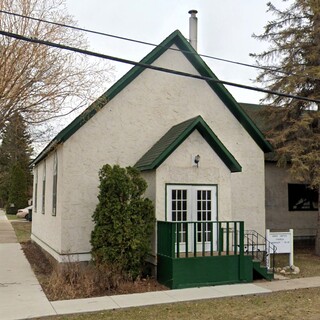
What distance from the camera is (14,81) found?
10.9 metres

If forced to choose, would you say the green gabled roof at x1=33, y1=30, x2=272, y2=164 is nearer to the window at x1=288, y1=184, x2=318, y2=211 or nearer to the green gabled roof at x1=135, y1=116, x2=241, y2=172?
the green gabled roof at x1=135, y1=116, x2=241, y2=172

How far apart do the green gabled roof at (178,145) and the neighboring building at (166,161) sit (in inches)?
1.2

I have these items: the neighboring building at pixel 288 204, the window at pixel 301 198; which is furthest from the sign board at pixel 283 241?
the window at pixel 301 198

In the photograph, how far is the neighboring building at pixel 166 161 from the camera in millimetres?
10758

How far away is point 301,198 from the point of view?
1820 centimetres

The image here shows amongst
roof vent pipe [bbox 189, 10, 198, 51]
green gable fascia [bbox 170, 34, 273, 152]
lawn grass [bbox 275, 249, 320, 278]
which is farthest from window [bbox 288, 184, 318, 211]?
roof vent pipe [bbox 189, 10, 198, 51]

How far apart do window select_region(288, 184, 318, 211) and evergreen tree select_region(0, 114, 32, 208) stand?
11.5 meters

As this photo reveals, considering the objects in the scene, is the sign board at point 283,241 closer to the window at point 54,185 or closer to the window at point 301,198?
the window at point 301,198

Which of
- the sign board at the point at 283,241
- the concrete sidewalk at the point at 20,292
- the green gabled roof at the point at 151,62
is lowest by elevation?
the concrete sidewalk at the point at 20,292

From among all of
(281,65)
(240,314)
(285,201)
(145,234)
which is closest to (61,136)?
(145,234)

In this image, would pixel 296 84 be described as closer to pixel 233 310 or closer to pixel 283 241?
pixel 283 241

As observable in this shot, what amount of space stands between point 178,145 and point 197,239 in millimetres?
2697

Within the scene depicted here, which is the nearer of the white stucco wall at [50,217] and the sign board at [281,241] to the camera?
the white stucco wall at [50,217]

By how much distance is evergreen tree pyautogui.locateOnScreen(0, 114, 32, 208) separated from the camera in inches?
476
